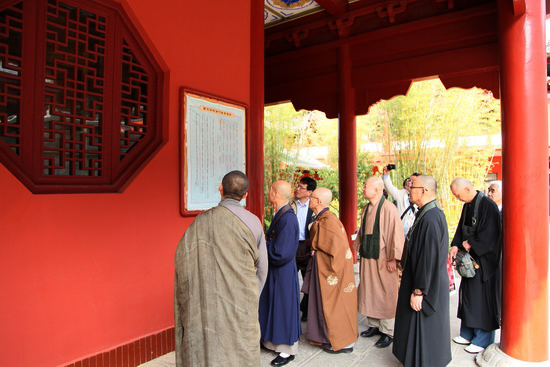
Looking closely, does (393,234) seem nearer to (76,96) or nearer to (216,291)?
(216,291)

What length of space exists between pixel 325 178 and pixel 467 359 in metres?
8.80

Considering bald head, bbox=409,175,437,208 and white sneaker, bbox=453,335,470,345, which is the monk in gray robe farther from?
white sneaker, bbox=453,335,470,345

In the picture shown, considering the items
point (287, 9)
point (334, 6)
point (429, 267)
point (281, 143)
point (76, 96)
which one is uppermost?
point (287, 9)

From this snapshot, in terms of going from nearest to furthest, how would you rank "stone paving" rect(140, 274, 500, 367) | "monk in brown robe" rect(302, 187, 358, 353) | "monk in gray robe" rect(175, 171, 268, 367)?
"monk in gray robe" rect(175, 171, 268, 367) → "stone paving" rect(140, 274, 500, 367) → "monk in brown robe" rect(302, 187, 358, 353)

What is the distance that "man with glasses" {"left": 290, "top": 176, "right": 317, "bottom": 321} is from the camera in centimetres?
414

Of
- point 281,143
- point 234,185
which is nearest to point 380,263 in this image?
point 234,185

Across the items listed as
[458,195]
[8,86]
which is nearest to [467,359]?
[458,195]

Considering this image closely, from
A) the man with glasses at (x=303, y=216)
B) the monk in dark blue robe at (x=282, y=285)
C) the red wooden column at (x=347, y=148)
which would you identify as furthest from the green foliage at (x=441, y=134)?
the monk in dark blue robe at (x=282, y=285)

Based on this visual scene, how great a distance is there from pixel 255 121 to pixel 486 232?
7.71 ft

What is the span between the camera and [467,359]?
3143 millimetres

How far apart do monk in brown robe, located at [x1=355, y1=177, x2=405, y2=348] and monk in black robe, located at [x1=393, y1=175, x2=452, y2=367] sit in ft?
2.16

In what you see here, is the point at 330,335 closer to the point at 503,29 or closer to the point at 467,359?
the point at 467,359

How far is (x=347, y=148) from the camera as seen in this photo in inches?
252

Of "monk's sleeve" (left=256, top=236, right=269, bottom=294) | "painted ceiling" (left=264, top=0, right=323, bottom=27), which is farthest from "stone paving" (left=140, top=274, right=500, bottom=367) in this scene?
"painted ceiling" (left=264, top=0, right=323, bottom=27)
